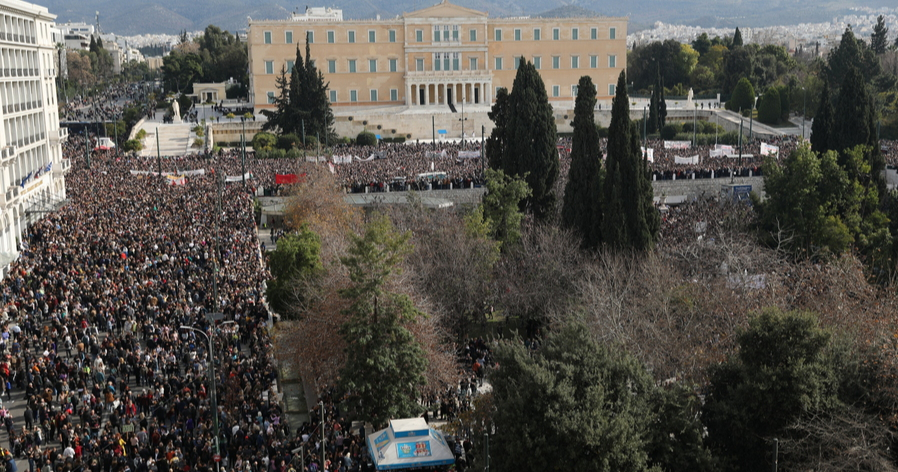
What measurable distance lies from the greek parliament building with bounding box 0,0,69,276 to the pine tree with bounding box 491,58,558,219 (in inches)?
736

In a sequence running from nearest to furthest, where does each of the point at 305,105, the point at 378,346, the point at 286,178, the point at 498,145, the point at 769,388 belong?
1. the point at 769,388
2. the point at 378,346
3. the point at 498,145
4. the point at 286,178
5. the point at 305,105

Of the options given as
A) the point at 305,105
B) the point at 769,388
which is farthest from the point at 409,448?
the point at 305,105

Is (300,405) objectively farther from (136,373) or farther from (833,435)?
(833,435)

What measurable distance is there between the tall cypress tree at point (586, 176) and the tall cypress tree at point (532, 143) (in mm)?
2973

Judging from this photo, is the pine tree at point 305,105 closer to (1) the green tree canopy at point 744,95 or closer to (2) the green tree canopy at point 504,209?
(1) the green tree canopy at point 744,95

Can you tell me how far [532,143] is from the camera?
35406 millimetres

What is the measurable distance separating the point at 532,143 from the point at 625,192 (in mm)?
6007

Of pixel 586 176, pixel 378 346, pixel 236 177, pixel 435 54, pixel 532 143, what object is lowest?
pixel 378 346

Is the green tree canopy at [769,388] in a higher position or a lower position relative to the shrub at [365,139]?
lower

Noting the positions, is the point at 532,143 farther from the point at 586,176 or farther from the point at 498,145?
the point at 586,176

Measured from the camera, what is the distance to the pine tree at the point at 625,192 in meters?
30.0

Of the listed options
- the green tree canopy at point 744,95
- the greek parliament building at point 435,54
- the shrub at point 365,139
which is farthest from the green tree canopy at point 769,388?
the greek parliament building at point 435,54

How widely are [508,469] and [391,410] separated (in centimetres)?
508

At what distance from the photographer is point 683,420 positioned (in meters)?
16.6
